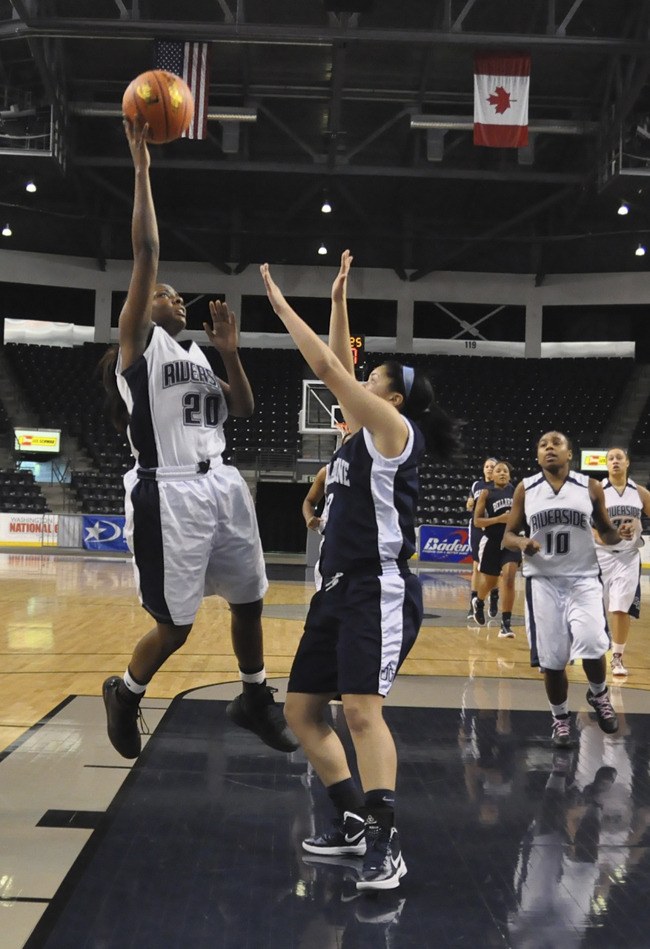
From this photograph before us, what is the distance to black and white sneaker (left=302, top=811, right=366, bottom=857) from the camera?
3.43 m

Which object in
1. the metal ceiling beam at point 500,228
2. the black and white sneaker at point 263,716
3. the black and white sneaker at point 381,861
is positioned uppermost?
the metal ceiling beam at point 500,228

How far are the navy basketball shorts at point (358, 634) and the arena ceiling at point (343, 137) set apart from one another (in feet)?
35.6

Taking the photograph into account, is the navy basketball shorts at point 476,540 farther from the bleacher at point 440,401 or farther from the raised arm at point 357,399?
the bleacher at point 440,401

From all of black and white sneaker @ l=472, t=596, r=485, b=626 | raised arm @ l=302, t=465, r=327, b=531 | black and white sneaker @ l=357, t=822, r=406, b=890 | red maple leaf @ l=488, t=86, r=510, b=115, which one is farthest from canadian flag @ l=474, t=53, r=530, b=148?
black and white sneaker @ l=357, t=822, r=406, b=890

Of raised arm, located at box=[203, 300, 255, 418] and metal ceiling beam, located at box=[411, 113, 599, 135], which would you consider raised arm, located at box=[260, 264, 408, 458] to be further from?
metal ceiling beam, located at box=[411, 113, 599, 135]

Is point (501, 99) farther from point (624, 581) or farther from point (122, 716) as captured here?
point (122, 716)

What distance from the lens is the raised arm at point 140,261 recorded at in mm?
3549

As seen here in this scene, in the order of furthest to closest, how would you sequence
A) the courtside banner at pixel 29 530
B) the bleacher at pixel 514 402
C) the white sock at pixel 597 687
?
the bleacher at pixel 514 402
the courtside banner at pixel 29 530
the white sock at pixel 597 687

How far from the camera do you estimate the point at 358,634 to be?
10.8 ft

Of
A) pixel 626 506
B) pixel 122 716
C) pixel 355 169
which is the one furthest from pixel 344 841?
pixel 355 169

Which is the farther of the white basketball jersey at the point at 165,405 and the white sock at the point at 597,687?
the white sock at the point at 597,687

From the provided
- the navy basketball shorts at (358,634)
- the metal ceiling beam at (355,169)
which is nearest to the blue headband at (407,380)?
the navy basketball shorts at (358,634)

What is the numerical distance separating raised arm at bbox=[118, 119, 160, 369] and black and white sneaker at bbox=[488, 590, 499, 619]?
347 inches

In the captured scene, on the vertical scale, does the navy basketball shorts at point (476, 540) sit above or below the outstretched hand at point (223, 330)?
below
